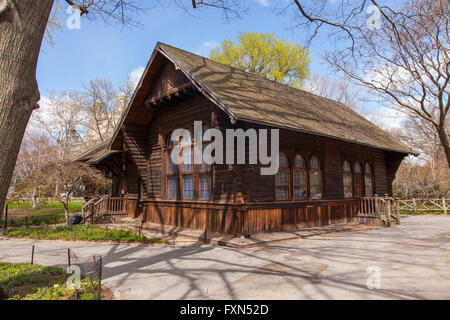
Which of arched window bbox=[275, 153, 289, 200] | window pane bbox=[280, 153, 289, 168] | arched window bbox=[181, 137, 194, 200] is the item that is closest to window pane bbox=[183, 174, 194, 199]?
arched window bbox=[181, 137, 194, 200]

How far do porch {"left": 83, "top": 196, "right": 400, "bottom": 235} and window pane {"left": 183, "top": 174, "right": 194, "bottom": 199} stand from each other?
35 cm

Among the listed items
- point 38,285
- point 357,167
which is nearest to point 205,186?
point 38,285

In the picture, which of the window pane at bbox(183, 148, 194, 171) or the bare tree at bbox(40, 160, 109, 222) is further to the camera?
the bare tree at bbox(40, 160, 109, 222)

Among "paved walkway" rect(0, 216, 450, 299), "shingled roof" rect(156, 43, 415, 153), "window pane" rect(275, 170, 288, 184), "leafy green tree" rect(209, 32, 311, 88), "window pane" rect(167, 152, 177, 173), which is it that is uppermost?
"leafy green tree" rect(209, 32, 311, 88)

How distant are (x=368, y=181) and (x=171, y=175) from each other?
440 inches

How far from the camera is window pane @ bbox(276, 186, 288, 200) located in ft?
40.5

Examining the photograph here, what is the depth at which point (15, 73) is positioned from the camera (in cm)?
453

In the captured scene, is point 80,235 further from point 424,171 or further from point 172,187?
point 424,171

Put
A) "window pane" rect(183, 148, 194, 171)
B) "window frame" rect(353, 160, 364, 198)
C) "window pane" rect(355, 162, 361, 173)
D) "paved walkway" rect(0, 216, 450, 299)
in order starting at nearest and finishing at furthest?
"paved walkway" rect(0, 216, 450, 299), "window pane" rect(183, 148, 194, 171), "window frame" rect(353, 160, 364, 198), "window pane" rect(355, 162, 361, 173)

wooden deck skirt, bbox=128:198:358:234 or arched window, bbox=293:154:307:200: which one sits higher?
arched window, bbox=293:154:307:200

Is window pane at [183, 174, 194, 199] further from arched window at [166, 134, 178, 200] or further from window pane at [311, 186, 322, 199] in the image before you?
window pane at [311, 186, 322, 199]

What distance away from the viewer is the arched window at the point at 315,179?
45.9ft

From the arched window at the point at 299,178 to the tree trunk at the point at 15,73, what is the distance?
1030 cm

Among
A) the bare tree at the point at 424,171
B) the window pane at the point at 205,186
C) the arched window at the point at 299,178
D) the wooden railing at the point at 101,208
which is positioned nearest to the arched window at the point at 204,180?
the window pane at the point at 205,186
